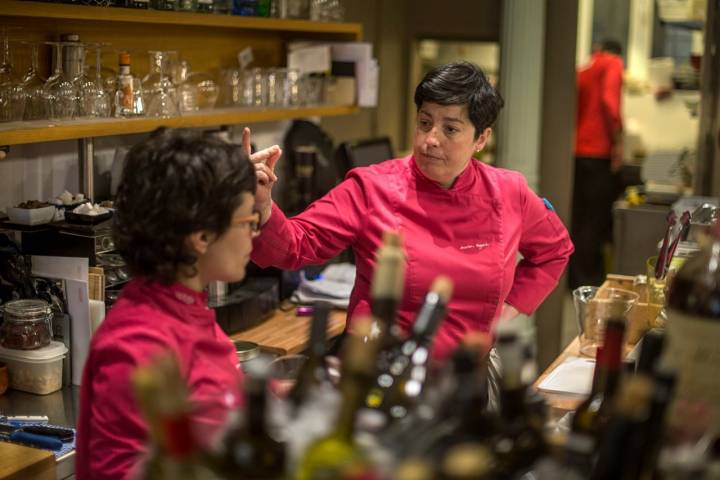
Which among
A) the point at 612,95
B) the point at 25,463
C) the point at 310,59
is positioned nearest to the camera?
the point at 25,463

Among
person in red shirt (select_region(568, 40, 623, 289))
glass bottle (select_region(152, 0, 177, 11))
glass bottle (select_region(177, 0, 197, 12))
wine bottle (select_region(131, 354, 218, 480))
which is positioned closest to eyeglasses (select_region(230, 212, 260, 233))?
wine bottle (select_region(131, 354, 218, 480))

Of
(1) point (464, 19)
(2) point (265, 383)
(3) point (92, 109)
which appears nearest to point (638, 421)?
(2) point (265, 383)

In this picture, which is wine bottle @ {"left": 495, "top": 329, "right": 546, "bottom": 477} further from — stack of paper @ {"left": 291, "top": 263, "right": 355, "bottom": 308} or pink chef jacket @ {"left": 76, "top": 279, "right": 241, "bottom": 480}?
stack of paper @ {"left": 291, "top": 263, "right": 355, "bottom": 308}

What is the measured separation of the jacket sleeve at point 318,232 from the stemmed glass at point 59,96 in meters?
0.89

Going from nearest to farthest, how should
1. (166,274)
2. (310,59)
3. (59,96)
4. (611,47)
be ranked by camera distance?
(166,274), (59,96), (310,59), (611,47)

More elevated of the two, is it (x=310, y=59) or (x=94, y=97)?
(x=310, y=59)

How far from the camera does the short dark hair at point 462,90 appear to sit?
8.82 feet

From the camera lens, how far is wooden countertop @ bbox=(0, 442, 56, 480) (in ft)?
7.24

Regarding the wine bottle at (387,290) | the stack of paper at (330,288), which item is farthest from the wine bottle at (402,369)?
the stack of paper at (330,288)

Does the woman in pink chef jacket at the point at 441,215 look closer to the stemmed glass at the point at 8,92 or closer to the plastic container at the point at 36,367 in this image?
the plastic container at the point at 36,367

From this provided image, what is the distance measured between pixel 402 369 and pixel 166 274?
55cm

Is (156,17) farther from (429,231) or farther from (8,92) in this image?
(429,231)

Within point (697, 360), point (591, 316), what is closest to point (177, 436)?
point (697, 360)

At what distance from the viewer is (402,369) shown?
4.27 feet
